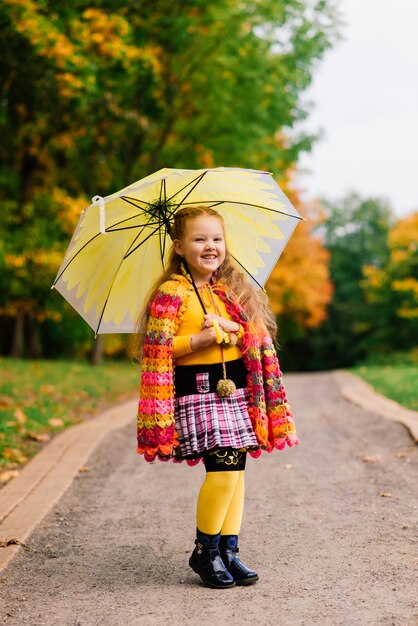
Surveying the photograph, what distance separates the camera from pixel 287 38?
17766mm

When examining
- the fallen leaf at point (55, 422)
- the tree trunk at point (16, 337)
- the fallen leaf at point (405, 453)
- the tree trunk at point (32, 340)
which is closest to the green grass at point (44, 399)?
the fallen leaf at point (55, 422)

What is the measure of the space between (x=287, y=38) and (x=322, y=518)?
14967 millimetres

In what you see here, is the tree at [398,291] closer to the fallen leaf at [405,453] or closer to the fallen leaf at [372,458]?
the fallen leaf at [405,453]

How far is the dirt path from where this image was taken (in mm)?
3238

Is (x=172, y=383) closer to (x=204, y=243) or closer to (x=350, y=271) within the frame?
(x=204, y=243)

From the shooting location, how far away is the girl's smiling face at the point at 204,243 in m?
3.82

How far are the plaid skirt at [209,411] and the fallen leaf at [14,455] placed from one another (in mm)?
3380

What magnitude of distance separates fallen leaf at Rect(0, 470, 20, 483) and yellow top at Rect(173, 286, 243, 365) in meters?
2.73

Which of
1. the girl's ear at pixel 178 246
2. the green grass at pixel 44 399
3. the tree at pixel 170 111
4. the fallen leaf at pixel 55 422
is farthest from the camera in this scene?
the tree at pixel 170 111

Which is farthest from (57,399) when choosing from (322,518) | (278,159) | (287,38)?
(287,38)

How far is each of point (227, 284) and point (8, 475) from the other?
292cm

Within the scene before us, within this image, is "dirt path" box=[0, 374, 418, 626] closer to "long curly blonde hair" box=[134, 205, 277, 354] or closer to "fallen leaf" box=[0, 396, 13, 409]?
"long curly blonde hair" box=[134, 205, 277, 354]

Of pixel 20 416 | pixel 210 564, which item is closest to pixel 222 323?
pixel 210 564

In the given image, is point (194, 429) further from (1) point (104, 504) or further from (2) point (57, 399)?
(2) point (57, 399)
